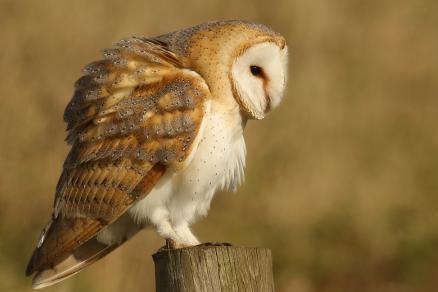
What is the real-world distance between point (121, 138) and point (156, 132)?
0.15 meters

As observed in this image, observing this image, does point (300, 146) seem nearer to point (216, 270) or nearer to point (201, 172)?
point (201, 172)

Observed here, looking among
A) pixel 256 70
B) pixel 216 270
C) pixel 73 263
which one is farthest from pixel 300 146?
pixel 216 270

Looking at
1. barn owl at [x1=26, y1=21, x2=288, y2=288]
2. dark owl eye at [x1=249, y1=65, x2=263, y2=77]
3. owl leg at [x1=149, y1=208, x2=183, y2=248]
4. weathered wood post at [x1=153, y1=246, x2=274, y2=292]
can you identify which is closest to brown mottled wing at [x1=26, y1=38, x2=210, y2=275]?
barn owl at [x1=26, y1=21, x2=288, y2=288]

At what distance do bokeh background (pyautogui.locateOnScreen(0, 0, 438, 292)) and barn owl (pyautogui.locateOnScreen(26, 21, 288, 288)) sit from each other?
1857 millimetres

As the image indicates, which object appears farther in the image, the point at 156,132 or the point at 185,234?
the point at 185,234

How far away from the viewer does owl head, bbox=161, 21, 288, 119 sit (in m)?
4.13

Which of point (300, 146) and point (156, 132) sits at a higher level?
point (300, 146)

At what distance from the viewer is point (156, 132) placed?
4000mm

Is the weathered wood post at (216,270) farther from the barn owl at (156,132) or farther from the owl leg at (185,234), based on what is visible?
the owl leg at (185,234)

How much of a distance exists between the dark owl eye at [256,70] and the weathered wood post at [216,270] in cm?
118

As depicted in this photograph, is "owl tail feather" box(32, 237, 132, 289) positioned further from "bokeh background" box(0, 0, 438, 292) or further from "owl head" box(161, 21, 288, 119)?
"bokeh background" box(0, 0, 438, 292)

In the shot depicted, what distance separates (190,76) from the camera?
409 cm

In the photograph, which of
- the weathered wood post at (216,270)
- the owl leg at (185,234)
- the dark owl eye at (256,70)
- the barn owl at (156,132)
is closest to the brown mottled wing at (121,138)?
the barn owl at (156,132)

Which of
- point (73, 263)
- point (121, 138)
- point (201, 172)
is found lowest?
point (73, 263)
